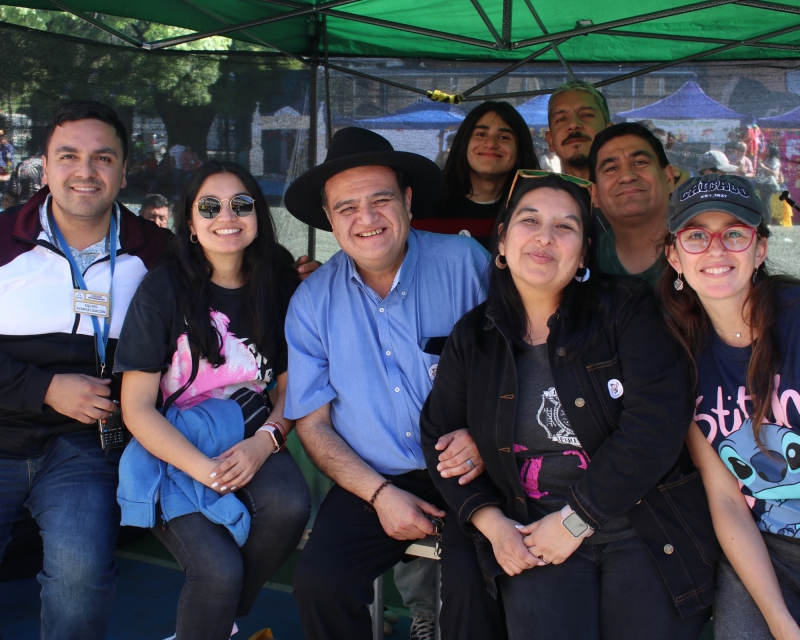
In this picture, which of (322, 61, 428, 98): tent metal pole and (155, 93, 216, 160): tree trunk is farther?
(322, 61, 428, 98): tent metal pole

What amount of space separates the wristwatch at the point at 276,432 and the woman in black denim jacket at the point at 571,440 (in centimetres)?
60

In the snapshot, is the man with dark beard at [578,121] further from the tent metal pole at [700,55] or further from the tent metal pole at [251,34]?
the tent metal pole at [251,34]

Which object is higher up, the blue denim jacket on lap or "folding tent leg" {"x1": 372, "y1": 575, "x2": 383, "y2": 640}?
the blue denim jacket on lap

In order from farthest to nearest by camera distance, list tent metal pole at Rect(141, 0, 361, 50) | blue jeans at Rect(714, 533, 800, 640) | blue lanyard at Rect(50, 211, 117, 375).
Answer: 1. tent metal pole at Rect(141, 0, 361, 50)
2. blue lanyard at Rect(50, 211, 117, 375)
3. blue jeans at Rect(714, 533, 800, 640)

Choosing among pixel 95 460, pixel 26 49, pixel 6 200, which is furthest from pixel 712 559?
pixel 26 49

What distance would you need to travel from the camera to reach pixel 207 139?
4438 millimetres

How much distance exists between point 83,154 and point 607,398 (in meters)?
2.22

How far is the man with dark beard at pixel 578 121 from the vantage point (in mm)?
4070

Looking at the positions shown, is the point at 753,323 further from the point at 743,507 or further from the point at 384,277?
the point at 384,277

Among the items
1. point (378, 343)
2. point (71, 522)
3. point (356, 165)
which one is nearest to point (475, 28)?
point (356, 165)

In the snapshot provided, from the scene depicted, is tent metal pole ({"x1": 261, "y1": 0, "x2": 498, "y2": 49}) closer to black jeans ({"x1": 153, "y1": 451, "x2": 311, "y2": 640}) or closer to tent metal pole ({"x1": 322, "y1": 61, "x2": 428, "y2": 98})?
tent metal pole ({"x1": 322, "y1": 61, "x2": 428, "y2": 98})

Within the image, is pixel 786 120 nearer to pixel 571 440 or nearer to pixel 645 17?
pixel 645 17

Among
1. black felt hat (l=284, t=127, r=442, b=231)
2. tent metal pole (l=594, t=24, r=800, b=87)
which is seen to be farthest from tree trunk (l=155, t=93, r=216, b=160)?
tent metal pole (l=594, t=24, r=800, b=87)

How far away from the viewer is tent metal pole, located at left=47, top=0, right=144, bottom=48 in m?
3.37
